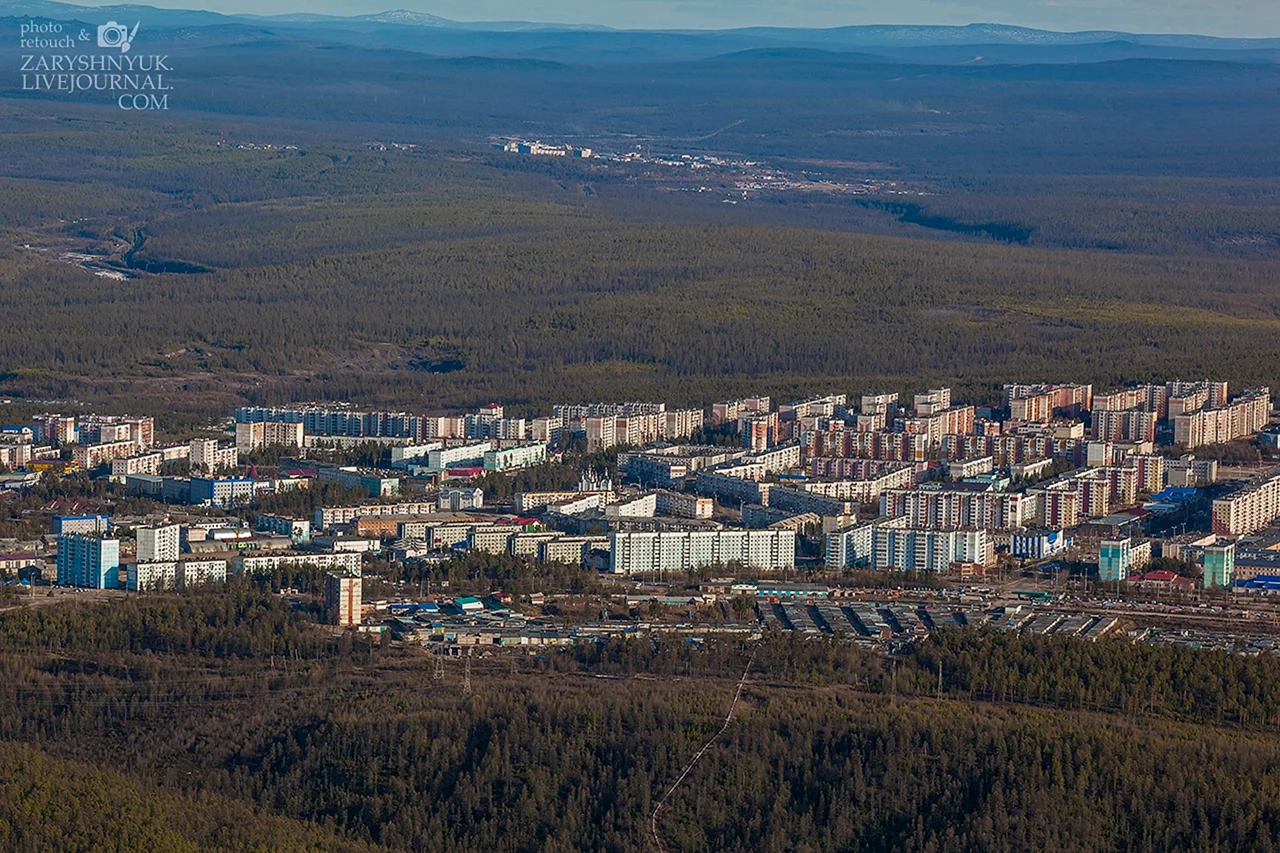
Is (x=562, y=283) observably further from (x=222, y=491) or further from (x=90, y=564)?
(x=90, y=564)

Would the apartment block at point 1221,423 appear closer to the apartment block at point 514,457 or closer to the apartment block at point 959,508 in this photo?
the apartment block at point 959,508

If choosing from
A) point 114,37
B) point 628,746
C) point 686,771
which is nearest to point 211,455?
point 628,746

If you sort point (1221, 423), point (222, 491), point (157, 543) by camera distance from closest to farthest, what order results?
point (157, 543)
point (222, 491)
point (1221, 423)

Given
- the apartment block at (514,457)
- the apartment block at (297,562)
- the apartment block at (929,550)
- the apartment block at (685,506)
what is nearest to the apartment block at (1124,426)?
the apartment block at (685,506)

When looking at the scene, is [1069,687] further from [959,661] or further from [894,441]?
[894,441]

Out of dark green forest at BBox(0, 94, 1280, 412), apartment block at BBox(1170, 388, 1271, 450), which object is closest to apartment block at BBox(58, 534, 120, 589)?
dark green forest at BBox(0, 94, 1280, 412)

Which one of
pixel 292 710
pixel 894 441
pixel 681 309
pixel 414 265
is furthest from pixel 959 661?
pixel 414 265

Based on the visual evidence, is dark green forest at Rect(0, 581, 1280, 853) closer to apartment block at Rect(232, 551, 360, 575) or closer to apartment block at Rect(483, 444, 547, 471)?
apartment block at Rect(232, 551, 360, 575)

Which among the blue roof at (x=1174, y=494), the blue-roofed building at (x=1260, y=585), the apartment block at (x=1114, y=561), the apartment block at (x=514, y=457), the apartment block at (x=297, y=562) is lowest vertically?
the apartment block at (x=514, y=457)
